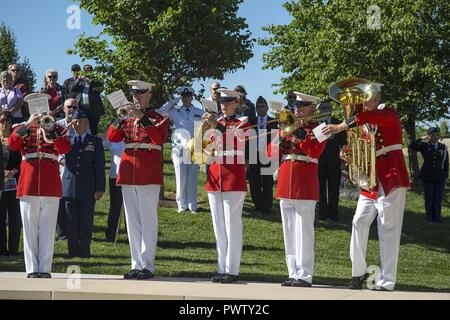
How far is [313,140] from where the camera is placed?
10.3m

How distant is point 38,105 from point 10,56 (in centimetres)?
3076

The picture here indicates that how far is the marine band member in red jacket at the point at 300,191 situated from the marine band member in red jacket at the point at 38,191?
8.63ft

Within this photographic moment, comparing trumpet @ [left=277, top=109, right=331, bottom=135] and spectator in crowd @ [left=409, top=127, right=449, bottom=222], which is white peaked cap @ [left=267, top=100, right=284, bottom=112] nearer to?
trumpet @ [left=277, top=109, right=331, bottom=135]

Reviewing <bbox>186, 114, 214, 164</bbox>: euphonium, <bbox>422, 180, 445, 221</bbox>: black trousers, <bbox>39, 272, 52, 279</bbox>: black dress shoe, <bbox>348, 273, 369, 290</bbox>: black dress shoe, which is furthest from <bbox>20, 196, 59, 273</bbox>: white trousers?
<bbox>422, 180, 445, 221</bbox>: black trousers

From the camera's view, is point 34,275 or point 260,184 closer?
point 34,275

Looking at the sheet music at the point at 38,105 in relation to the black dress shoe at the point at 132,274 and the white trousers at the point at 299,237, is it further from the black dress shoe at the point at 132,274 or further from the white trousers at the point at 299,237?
the white trousers at the point at 299,237

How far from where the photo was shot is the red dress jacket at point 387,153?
9.77 m

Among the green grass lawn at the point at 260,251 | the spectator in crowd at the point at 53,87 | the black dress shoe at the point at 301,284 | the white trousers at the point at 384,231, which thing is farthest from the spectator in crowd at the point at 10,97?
the white trousers at the point at 384,231

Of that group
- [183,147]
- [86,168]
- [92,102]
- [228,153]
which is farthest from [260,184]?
Answer: [228,153]

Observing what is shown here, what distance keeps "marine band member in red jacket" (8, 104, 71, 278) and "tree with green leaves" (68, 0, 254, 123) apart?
7441 millimetres

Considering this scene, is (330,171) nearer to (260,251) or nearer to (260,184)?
(260,184)

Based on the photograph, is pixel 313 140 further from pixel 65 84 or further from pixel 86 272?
pixel 65 84

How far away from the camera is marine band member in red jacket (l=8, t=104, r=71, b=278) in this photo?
10906 millimetres

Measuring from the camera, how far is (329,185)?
1703 centimetres
